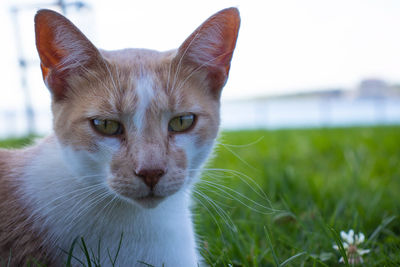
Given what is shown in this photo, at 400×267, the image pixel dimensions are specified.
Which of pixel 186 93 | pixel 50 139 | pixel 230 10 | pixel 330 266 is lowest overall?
pixel 330 266

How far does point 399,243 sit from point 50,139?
5.23 ft

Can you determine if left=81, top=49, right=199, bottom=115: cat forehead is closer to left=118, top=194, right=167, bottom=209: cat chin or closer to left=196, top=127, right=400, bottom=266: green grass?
left=118, top=194, right=167, bottom=209: cat chin

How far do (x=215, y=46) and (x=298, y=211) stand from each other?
1.11 m

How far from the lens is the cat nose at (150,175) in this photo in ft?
3.96

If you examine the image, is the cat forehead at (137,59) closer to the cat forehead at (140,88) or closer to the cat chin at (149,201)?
the cat forehead at (140,88)

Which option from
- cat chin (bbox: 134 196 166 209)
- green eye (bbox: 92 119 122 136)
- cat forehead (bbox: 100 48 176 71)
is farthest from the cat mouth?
cat forehead (bbox: 100 48 176 71)

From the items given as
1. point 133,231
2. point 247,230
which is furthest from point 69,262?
point 247,230

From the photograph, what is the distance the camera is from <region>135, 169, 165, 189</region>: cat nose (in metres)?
1.21

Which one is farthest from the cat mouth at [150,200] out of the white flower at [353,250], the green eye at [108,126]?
the white flower at [353,250]

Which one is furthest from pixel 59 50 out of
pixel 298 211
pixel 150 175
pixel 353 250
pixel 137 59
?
pixel 298 211

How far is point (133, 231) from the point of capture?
137 cm

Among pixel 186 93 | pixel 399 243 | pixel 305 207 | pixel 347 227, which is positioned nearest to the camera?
pixel 186 93

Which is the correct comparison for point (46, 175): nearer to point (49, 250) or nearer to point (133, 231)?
point (49, 250)

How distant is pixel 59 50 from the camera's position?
1.38 metres
